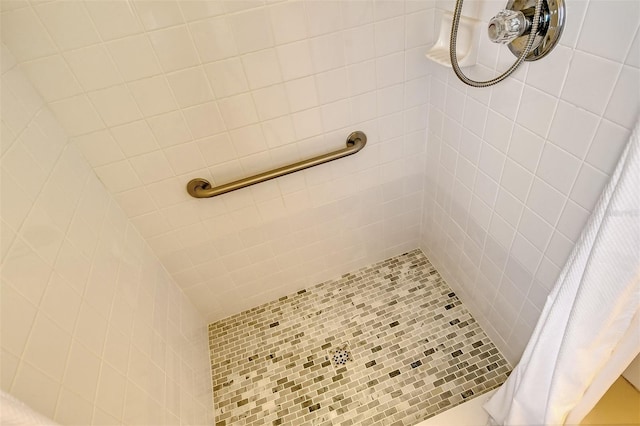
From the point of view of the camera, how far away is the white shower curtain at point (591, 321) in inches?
24.3

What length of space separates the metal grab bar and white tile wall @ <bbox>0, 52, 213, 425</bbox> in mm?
174

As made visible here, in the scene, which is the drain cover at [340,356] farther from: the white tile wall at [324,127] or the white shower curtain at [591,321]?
the white shower curtain at [591,321]

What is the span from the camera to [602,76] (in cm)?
68

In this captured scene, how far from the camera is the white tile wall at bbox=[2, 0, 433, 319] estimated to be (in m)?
0.94

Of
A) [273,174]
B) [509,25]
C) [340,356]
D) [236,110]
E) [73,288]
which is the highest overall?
[509,25]

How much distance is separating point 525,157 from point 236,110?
2.81 feet

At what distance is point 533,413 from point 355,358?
0.68 m

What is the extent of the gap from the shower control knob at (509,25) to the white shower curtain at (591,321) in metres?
0.34

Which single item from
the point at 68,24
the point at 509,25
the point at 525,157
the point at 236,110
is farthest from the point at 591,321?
the point at 68,24

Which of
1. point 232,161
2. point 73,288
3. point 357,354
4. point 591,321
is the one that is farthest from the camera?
point 357,354

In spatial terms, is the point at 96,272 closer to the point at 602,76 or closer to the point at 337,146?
the point at 337,146

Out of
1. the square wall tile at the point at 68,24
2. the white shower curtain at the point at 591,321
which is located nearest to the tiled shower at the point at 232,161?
the square wall tile at the point at 68,24

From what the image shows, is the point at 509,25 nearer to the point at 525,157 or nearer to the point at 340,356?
the point at 525,157

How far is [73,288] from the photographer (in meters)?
0.86
